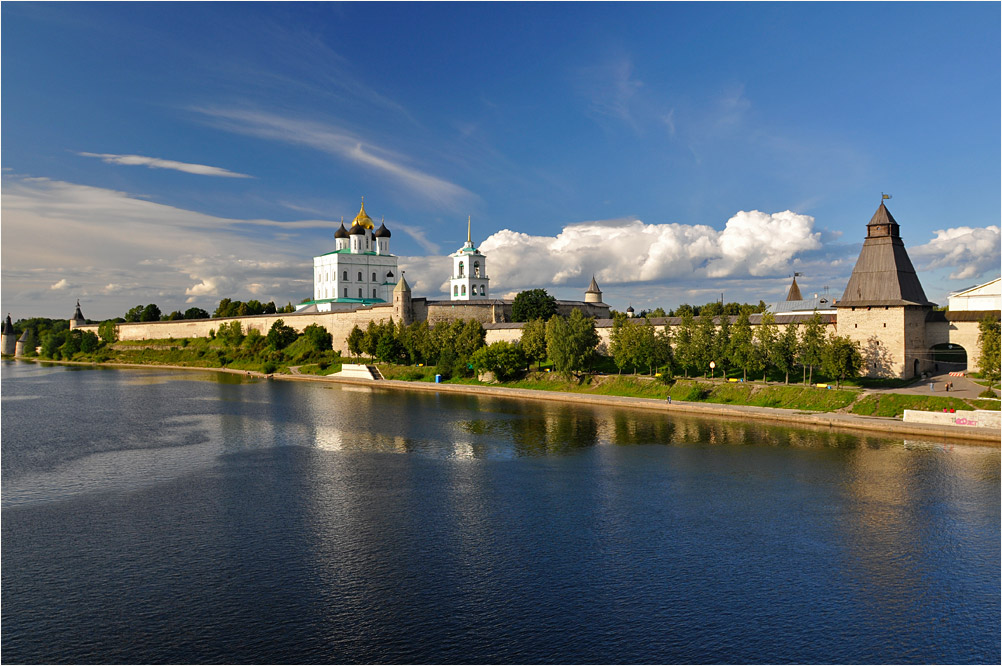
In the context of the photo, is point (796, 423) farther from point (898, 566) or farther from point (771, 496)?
point (898, 566)

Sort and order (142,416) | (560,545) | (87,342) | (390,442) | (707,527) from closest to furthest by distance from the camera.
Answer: (560,545), (707,527), (390,442), (142,416), (87,342)

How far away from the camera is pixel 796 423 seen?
25.1 meters

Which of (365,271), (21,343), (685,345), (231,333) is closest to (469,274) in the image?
(365,271)

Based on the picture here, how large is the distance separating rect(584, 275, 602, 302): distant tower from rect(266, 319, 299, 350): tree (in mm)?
26904

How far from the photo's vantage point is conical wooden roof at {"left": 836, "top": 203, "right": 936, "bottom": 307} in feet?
93.4

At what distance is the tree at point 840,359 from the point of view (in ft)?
89.7

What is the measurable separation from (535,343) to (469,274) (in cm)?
2527

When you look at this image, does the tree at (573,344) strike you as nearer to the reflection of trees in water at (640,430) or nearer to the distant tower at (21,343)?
the reflection of trees in water at (640,430)

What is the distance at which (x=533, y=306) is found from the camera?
164 ft

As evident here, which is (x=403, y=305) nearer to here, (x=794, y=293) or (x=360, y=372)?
(x=360, y=372)

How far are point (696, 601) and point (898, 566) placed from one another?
4.08 metres

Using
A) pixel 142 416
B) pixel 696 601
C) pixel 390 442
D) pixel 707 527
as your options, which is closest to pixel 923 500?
pixel 707 527

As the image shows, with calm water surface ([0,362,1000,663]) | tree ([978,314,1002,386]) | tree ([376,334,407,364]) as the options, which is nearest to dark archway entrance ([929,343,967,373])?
tree ([978,314,1002,386])

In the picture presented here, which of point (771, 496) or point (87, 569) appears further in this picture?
point (771, 496)
